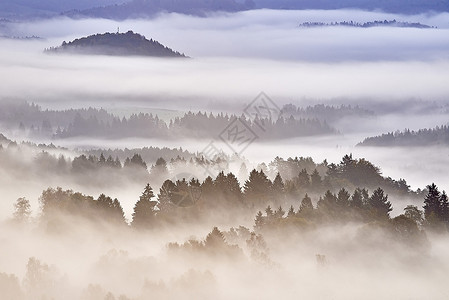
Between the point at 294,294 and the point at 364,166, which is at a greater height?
the point at 364,166

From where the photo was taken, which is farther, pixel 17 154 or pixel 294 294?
pixel 17 154

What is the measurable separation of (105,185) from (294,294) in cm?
6591

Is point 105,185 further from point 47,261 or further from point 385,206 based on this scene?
point 47,261

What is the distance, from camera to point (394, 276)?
101562 mm

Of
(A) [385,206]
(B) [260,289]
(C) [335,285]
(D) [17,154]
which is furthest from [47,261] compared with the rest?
(D) [17,154]

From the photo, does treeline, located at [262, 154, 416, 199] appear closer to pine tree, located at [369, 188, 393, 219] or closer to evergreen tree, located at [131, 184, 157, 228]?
pine tree, located at [369, 188, 393, 219]

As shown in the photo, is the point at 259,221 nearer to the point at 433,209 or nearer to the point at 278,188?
the point at 433,209

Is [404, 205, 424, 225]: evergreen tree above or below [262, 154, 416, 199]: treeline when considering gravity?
below

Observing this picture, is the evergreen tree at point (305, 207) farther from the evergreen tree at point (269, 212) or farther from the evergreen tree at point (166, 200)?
the evergreen tree at point (166, 200)

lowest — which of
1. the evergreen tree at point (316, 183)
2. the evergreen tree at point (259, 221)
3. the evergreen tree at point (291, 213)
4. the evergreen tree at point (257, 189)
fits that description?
the evergreen tree at point (259, 221)

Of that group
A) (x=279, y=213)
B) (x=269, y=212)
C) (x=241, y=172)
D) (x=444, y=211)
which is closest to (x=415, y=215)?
(x=444, y=211)

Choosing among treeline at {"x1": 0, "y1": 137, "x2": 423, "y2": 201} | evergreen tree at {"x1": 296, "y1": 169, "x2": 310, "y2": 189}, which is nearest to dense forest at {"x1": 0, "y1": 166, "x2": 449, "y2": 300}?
evergreen tree at {"x1": 296, "y1": 169, "x2": 310, "y2": 189}

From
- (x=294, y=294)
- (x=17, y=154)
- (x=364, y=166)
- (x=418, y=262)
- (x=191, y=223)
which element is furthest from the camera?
(x=17, y=154)

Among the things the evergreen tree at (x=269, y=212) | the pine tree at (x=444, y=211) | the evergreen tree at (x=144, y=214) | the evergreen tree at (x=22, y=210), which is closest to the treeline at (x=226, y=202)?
the evergreen tree at (x=144, y=214)
